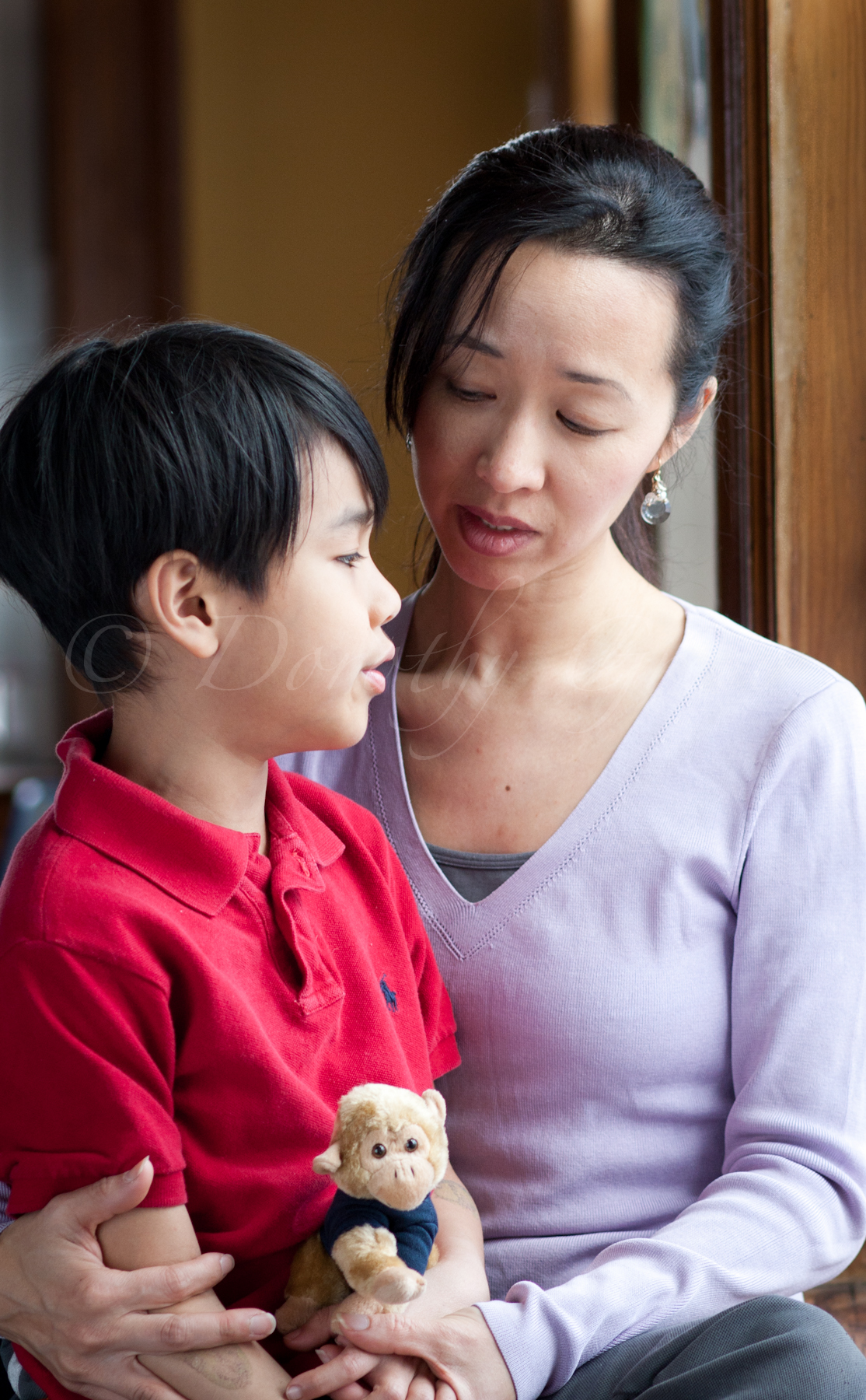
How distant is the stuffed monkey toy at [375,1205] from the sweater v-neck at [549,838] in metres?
0.30

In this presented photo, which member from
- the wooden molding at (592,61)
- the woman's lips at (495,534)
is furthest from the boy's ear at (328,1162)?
the wooden molding at (592,61)

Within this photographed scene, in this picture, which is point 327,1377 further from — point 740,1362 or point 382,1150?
point 740,1362

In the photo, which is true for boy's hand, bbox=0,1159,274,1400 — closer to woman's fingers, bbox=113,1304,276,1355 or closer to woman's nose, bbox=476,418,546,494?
woman's fingers, bbox=113,1304,276,1355

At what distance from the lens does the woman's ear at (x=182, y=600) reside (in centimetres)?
91

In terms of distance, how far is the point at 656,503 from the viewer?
4.69ft

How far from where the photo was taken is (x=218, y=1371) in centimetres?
84

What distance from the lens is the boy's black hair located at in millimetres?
904

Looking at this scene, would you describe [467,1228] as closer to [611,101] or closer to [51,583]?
[51,583]

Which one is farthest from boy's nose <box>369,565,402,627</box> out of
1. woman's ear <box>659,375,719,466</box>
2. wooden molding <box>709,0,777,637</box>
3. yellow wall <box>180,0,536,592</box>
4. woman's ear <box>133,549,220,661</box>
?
yellow wall <box>180,0,536,592</box>

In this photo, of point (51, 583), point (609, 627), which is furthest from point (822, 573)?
point (51, 583)

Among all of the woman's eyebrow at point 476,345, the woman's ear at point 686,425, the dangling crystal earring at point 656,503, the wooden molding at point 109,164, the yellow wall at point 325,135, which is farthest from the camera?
the wooden molding at point 109,164

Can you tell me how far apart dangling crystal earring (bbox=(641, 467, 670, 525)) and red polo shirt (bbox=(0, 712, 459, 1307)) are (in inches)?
23.7

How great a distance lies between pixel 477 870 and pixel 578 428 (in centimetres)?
41

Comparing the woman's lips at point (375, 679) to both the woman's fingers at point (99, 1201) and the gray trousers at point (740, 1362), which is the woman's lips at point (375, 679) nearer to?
the woman's fingers at point (99, 1201)
